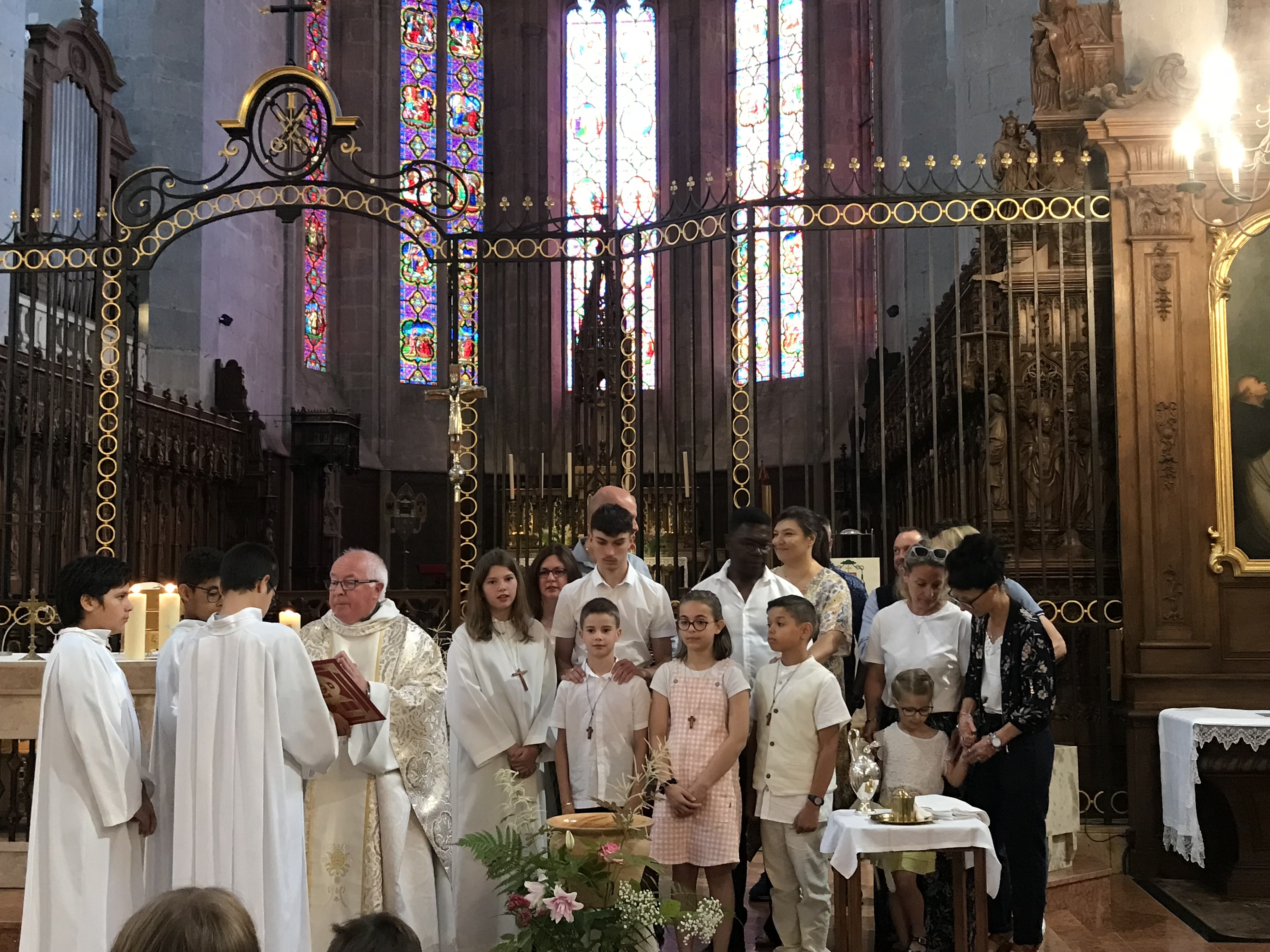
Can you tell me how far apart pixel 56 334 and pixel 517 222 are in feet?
33.6

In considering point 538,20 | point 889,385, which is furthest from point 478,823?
point 538,20

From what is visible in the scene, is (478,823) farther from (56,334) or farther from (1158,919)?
(56,334)

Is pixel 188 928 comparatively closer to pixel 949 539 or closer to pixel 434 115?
pixel 949 539

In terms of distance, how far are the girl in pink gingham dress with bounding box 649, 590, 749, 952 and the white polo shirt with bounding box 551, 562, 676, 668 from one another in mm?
440

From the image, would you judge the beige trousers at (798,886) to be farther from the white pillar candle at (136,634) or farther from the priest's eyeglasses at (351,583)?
the white pillar candle at (136,634)

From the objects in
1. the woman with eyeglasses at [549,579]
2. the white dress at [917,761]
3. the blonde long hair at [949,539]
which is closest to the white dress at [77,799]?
the woman with eyeglasses at [549,579]

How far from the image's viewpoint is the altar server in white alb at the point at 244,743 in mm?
4703

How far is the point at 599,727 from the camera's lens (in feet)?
18.0

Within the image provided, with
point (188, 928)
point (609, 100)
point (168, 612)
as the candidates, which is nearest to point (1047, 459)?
point (168, 612)

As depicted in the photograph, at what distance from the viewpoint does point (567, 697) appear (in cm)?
554

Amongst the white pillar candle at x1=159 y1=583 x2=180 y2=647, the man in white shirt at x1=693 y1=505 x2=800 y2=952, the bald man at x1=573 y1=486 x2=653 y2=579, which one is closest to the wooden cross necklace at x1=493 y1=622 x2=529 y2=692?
the bald man at x1=573 y1=486 x2=653 y2=579

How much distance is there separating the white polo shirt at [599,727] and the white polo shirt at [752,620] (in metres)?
0.50

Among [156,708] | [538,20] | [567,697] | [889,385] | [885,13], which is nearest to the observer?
[156,708]

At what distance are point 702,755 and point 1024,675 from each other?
4.14 ft
